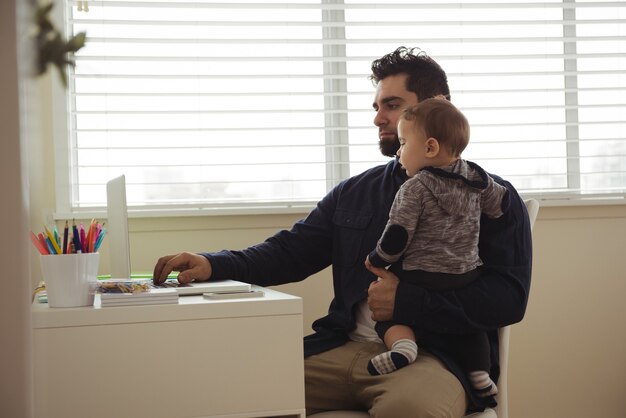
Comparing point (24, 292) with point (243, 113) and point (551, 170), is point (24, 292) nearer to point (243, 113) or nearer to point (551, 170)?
point (243, 113)

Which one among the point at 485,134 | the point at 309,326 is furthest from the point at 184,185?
the point at 485,134

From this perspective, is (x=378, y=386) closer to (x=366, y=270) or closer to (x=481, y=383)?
(x=481, y=383)

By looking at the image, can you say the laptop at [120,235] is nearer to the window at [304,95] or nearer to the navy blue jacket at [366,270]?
the navy blue jacket at [366,270]

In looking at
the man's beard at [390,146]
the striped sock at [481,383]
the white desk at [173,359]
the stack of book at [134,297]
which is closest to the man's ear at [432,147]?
the man's beard at [390,146]

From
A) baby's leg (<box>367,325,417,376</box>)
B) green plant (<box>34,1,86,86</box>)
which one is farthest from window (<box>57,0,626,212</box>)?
green plant (<box>34,1,86,86</box>)

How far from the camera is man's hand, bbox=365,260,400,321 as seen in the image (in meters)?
1.74

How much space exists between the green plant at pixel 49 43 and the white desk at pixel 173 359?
94cm

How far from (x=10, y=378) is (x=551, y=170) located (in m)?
2.66

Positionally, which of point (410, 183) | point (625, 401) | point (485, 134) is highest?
point (485, 134)

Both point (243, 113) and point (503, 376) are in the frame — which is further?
point (243, 113)

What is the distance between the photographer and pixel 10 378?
0.39 m

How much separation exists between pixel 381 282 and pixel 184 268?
49 centimetres

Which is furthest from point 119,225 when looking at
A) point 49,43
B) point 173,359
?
point 49,43

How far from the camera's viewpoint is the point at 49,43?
292mm
